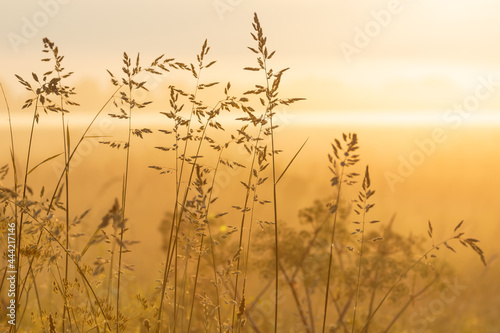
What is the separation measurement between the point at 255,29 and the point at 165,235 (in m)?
1.77

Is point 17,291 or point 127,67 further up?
point 127,67

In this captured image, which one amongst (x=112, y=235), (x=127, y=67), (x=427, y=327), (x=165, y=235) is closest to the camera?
(x=112, y=235)

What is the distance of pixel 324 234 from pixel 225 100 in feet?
5.78

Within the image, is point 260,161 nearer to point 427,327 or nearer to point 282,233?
point 282,233

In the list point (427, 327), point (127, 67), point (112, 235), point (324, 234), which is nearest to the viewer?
point (112, 235)

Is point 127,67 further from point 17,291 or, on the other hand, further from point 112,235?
point 17,291

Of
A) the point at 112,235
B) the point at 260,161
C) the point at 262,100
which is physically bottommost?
the point at 112,235

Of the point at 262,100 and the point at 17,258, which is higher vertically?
the point at 262,100

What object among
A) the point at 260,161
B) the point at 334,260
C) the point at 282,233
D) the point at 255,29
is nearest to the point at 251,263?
the point at 282,233

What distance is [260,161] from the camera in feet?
10.3

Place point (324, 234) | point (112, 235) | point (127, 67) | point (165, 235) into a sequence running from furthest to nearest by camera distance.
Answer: point (324, 234) < point (165, 235) < point (127, 67) < point (112, 235)

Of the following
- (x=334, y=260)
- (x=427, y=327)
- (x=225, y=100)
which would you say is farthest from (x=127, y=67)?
(x=427, y=327)

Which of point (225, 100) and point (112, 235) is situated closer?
point (112, 235)

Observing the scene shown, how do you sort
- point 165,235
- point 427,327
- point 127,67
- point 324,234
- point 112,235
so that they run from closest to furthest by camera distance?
point 112,235
point 127,67
point 165,235
point 324,234
point 427,327
